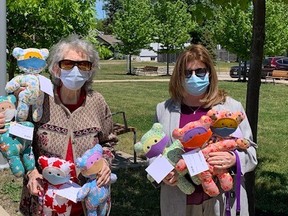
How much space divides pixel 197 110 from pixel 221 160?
358mm

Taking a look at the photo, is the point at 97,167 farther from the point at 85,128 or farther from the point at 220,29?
the point at 220,29

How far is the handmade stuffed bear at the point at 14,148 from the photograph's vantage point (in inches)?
117

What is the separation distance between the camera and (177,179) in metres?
2.84

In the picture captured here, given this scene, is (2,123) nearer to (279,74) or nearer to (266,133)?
(266,133)

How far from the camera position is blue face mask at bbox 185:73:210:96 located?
2.86 meters

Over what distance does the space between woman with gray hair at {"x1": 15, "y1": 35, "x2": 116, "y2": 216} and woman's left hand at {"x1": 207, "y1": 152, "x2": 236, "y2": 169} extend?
2.09 ft

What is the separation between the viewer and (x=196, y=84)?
2.86 m

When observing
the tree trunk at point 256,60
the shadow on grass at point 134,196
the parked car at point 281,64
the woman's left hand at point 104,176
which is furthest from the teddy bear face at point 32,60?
the parked car at point 281,64

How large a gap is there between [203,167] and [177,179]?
19 centimetres

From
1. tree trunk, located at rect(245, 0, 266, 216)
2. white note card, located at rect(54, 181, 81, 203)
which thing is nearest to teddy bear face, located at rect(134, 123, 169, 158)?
white note card, located at rect(54, 181, 81, 203)

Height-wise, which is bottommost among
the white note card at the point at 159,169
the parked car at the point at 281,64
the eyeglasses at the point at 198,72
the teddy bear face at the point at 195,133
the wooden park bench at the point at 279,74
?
the wooden park bench at the point at 279,74

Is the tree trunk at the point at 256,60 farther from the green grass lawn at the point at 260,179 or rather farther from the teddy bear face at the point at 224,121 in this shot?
the teddy bear face at the point at 224,121

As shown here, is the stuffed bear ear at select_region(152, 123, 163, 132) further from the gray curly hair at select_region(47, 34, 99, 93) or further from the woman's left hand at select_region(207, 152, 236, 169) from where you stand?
the gray curly hair at select_region(47, 34, 99, 93)

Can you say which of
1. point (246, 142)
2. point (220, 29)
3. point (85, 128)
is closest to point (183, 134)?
point (246, 142)
